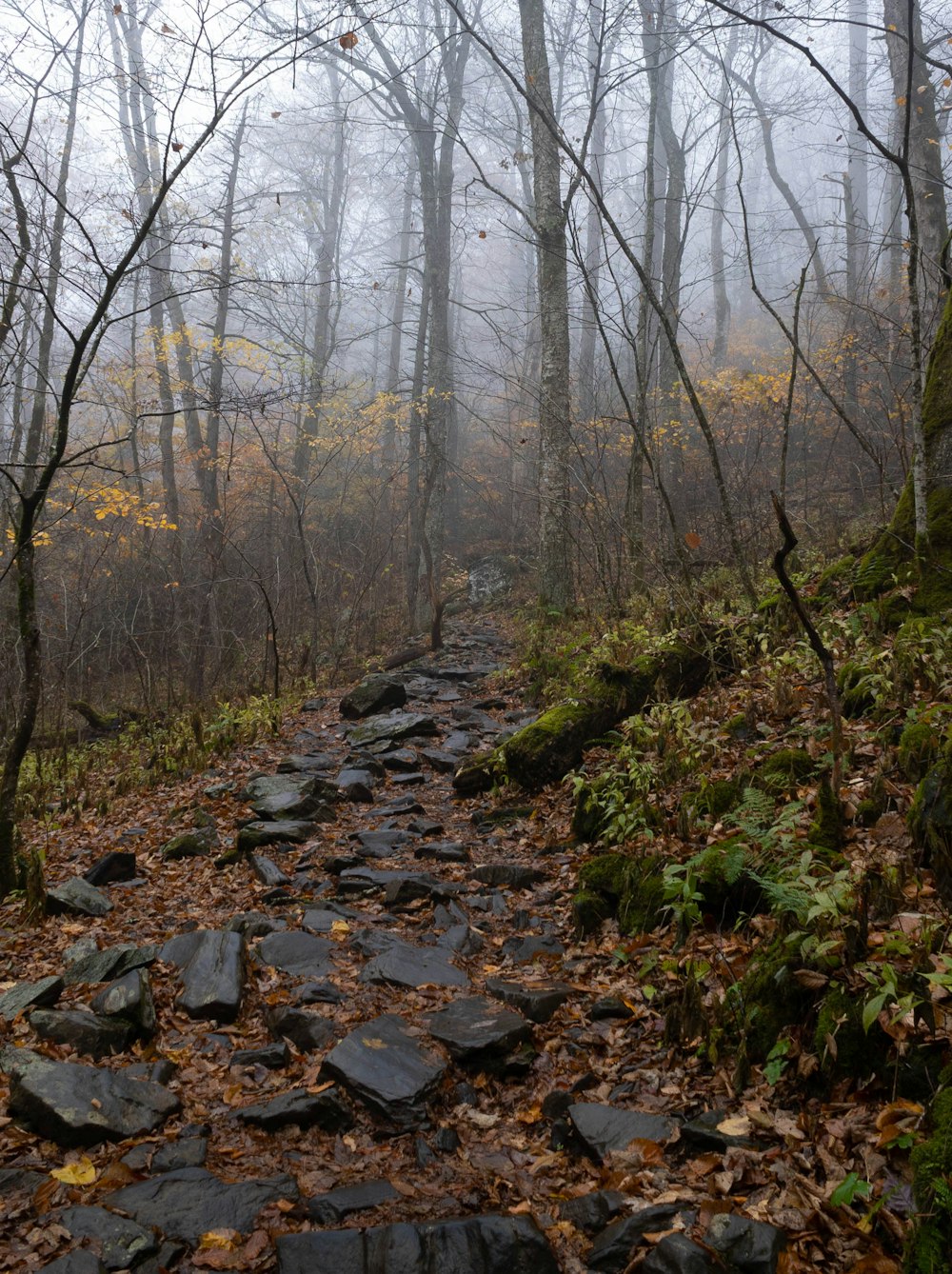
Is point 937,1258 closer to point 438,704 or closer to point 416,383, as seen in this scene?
point 438,704

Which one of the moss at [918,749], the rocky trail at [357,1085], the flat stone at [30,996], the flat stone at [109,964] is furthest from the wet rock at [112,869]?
the moss at [918,749]

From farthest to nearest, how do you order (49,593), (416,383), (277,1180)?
(416,383) < (49,593) < (277,1180)

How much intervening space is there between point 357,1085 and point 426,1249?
86 centimetres

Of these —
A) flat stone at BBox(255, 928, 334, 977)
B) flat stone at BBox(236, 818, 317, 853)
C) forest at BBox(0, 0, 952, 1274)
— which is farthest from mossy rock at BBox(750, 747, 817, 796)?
flat stone at BBox(236, 818, 317, 853)

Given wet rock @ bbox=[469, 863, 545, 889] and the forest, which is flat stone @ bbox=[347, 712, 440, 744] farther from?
wet rock @ bbox=[469, 863, 545, 889]

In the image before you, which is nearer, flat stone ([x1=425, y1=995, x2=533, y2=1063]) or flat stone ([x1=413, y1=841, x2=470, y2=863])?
flat stone ([x1=425, y1=995, x2=533, y2=1063])

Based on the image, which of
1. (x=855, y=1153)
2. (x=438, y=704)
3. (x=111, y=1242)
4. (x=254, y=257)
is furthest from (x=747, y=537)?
(x=254, y=257)

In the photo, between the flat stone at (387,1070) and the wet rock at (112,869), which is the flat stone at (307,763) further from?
the flat stone at (387,1070)

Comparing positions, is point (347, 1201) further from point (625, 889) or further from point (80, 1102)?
point (625, 889)

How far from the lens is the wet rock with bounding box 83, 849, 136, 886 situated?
5355mm

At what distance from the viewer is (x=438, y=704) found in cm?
955

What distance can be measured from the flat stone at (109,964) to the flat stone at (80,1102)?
0.79 metres

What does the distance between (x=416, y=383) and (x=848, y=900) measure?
1562cm

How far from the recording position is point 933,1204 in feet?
6.24
